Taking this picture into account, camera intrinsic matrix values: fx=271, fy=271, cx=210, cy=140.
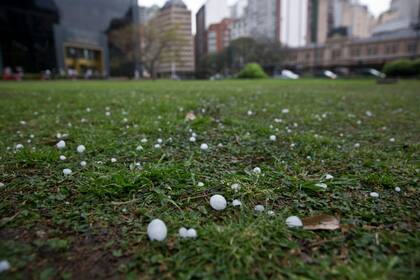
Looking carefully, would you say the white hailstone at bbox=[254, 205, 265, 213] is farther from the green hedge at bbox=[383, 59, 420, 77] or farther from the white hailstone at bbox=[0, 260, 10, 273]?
the green hedge at bbox=[383, 59, 420, 77]

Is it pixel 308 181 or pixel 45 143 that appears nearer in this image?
pixel 308 181

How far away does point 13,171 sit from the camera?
69.4 inches

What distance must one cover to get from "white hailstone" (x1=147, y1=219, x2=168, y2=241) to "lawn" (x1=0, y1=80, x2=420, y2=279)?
0.03 metres

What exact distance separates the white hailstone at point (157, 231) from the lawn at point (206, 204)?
27mm

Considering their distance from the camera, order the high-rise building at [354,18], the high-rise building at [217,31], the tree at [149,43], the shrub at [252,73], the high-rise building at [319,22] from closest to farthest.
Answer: the high-rise building at [217,31] < the shrub at [252,73] < the tree at [149,43] < the high-rise building at [319,22] < the high-rise building at [354,18]

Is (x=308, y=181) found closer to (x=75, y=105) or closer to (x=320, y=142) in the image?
(x=320, y=142)

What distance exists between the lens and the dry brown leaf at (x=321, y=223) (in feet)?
3.97

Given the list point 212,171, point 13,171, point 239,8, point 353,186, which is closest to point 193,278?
point 212,171

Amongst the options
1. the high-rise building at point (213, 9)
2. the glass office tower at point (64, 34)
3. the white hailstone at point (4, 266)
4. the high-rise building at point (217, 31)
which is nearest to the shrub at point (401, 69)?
the high-rise building at point (217, 31)

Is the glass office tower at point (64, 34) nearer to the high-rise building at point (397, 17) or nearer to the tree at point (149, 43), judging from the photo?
the tree at point (149, 43)

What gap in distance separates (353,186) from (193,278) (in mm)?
1160

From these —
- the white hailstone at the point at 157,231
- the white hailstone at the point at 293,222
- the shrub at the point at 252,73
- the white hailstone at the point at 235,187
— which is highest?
the shrub at the point at 252,73

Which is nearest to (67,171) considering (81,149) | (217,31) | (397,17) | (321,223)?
(81,149)

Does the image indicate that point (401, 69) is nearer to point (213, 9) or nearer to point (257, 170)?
point (213, 9)
